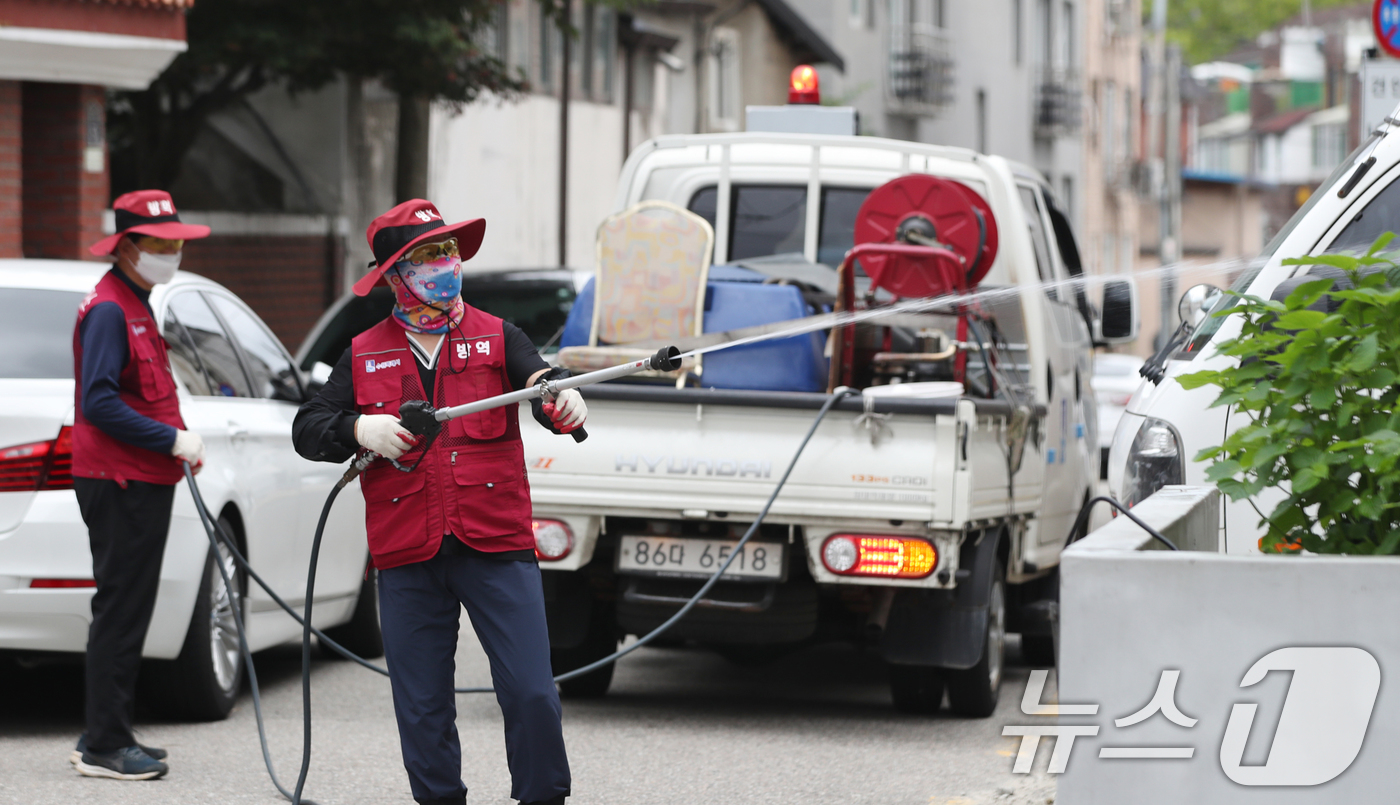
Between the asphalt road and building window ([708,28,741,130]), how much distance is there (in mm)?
29910

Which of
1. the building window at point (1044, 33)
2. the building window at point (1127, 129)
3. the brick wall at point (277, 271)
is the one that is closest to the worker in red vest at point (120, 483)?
the brick wall at point (277, 271)

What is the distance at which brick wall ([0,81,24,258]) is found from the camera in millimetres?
14383

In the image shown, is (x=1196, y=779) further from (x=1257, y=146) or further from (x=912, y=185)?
(x=1257, y=146)

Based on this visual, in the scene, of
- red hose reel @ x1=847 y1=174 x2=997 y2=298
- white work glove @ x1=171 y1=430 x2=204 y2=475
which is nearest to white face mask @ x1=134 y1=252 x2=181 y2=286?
white work glove @ x1=171 y1=430 x2=204 y2=475

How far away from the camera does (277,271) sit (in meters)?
21.9

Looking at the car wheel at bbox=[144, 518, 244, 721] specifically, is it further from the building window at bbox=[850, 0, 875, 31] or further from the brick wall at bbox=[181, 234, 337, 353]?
the building window at bbox=[850, 0, 875, 31]

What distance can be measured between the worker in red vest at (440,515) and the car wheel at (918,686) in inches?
121

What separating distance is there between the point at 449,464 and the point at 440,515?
0.42 feet

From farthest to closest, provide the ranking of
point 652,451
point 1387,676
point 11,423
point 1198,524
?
point 652,451 < point 11,423 < point 1198,524 < point 1387,676

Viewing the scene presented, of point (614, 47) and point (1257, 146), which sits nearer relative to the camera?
point (614, 47)

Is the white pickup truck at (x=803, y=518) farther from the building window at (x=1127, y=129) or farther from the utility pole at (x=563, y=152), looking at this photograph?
the building window at (x=1127, y=129)

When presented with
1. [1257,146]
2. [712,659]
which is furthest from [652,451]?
[1257,146]

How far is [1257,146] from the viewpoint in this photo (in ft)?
324

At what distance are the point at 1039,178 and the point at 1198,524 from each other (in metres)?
5.64
